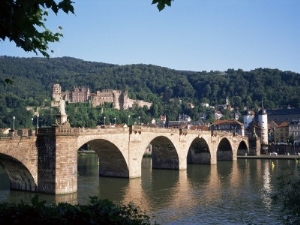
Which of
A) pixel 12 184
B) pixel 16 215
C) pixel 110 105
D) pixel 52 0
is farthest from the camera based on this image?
pixel 110 105

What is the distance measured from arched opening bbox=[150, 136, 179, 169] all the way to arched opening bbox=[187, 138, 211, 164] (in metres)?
9.78

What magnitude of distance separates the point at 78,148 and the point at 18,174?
5347 mm

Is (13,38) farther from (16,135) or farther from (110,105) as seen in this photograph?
(110,105)

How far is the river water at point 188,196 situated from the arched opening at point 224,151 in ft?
87.4

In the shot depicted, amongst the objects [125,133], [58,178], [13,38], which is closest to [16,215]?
[13,38]

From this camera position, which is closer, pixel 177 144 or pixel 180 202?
pixel 180 202

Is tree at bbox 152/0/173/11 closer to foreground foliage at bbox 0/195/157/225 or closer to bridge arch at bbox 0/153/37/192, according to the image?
foreground foliage at bbox 0/195/157/225

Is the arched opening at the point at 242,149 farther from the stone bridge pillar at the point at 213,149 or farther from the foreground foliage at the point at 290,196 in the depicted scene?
the foreground foliage at the point at 290,196

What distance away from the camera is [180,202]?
28312 mm

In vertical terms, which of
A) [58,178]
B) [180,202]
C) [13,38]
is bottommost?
[180,202]

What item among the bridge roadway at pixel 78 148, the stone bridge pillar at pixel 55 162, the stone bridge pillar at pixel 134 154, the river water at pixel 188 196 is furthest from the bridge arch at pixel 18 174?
the stone bridge pillar at pixel 134 154

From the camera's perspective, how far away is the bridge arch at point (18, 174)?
92.1 feet

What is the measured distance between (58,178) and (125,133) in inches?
520

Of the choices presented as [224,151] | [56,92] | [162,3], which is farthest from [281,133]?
[162,3]
